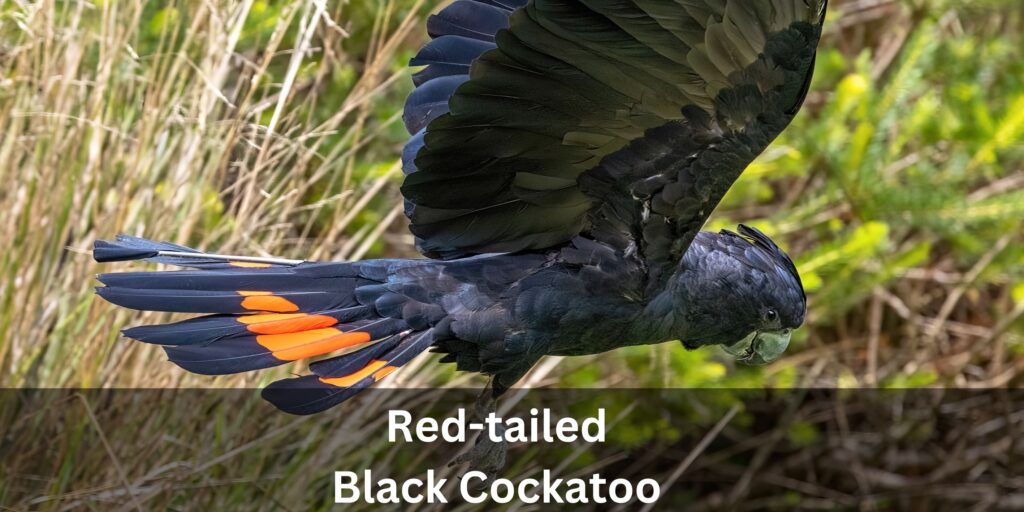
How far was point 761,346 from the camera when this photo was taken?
A: 2.33 m

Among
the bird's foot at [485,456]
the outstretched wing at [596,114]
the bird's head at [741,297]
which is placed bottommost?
the bird's foot at [485,456]

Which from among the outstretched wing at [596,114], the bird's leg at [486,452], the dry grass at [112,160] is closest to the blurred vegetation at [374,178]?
the dry grass at [112,160]

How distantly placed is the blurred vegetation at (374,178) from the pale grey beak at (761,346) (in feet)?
2.15

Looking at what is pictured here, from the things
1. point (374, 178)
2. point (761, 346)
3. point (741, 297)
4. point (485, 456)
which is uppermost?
point (374, 178)

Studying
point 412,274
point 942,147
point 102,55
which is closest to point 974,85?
point 942,147

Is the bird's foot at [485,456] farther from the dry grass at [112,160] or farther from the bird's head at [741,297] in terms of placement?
the dry grass at [112,160]

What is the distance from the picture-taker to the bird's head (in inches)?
87.4

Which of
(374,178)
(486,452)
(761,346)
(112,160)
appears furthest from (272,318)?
(374,178)

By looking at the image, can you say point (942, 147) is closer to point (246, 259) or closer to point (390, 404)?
point (390, 404)

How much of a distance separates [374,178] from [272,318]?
4.19ft

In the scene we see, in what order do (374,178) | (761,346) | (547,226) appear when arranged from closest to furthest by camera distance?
(547,226) → (761,346) → (374,178)

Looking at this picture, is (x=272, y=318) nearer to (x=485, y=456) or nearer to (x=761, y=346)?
(x=485, y=456)

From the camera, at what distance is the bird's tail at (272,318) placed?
182cm

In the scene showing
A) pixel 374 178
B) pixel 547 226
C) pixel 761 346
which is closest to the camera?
pixel 547 226
